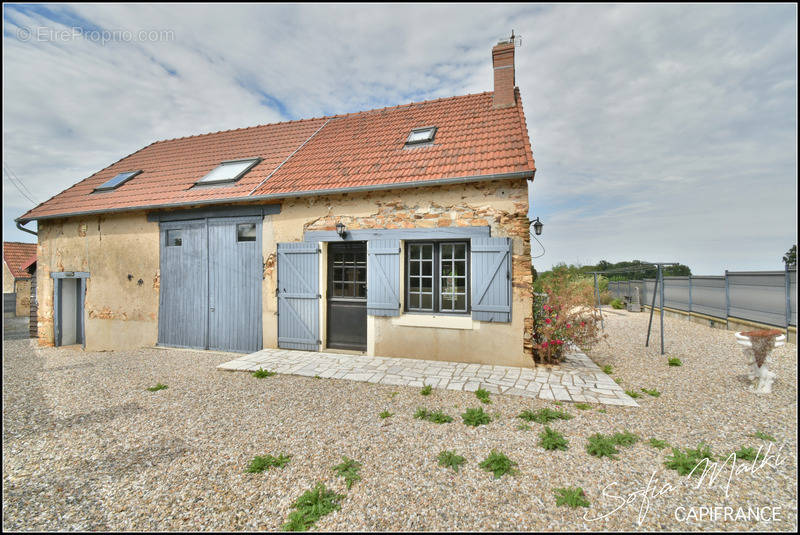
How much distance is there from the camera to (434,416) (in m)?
3.80

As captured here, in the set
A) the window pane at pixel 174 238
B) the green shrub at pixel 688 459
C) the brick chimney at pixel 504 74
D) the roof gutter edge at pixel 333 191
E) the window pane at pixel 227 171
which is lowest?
the green shrub at pixel 688 459

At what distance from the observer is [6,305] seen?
53.8 feet

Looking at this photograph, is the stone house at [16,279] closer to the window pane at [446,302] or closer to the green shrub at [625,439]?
the window pane at [446,302]

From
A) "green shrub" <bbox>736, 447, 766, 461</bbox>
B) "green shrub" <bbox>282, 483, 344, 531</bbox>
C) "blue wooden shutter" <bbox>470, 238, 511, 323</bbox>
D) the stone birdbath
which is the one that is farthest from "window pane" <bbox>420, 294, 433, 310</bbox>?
the stone birdbath

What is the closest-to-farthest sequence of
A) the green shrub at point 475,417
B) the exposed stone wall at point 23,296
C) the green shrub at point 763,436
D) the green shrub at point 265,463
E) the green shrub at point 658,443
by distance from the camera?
the green shrub at point 265,463 → the green shrub at point 658,443 → the green shrub at point 763,436 → the green shrub at point 475,417 → the exposed stone wall at point 23,296

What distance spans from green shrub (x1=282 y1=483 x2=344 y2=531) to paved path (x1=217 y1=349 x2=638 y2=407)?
2.51 meters

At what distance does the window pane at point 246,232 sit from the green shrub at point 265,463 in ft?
16.9

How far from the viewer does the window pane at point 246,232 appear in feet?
23.6

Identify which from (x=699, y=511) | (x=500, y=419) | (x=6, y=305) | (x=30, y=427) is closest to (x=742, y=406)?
(x=699, y=511)

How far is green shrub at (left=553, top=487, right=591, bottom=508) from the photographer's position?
2361 millimetres

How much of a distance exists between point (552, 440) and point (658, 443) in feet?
3.19

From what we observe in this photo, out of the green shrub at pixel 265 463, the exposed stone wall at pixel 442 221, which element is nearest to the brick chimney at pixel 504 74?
the exposed stone wall at pixel 442 221

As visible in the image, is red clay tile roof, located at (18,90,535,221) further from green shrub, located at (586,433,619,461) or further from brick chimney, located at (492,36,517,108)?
green shrub, located at (586,433,619,461)

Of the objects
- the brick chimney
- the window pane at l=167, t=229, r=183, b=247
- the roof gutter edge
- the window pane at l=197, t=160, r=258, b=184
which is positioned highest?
the brick chimney
